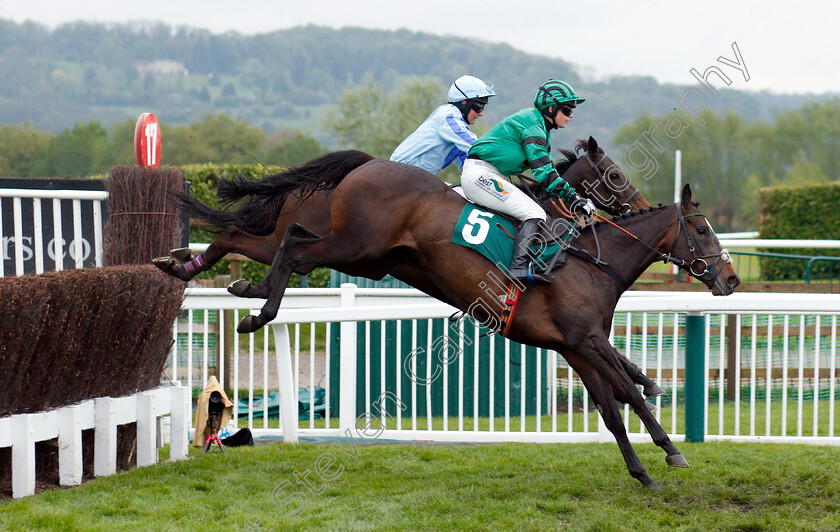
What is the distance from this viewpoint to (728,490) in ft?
14.8

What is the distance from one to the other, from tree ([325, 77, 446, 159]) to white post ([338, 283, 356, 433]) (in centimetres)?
3596

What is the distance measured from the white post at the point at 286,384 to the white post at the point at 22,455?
6.33 feet

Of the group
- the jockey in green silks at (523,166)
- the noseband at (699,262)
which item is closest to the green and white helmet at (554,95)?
the jockey in green silks at (523,166)

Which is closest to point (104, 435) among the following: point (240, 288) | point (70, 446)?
point (70, 446)

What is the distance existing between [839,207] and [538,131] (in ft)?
50.8

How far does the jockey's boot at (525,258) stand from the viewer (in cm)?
452

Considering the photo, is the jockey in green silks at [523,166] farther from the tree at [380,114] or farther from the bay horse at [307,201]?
the tree at [380,114]

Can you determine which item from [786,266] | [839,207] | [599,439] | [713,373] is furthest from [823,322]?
[839,207]

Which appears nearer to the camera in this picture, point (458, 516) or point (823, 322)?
point (458, 516)

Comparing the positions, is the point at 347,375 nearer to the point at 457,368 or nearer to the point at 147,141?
the point at 457,368

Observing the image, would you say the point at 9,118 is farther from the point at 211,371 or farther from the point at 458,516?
the point at 458,516

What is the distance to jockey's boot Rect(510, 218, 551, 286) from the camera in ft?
14.8

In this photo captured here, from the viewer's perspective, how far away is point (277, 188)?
16.3ft

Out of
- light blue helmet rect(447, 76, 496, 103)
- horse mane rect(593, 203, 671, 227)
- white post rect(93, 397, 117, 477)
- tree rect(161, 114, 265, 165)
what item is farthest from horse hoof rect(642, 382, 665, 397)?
tree rect(161, 114, 265, 165)
